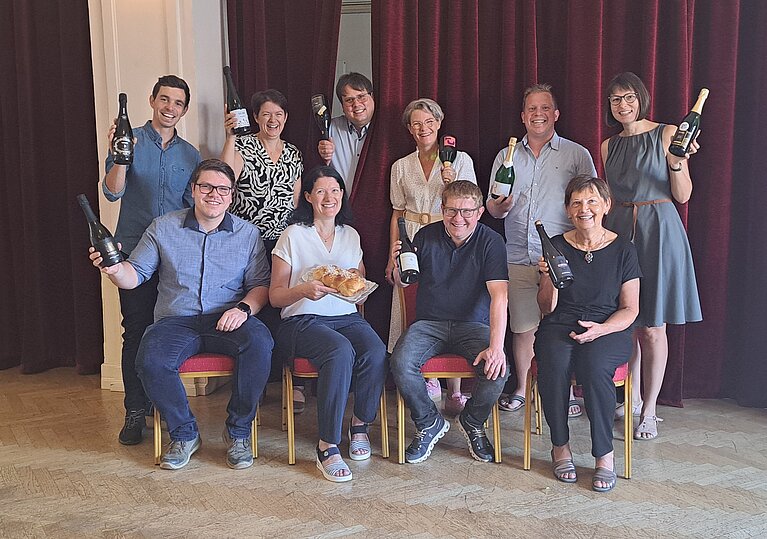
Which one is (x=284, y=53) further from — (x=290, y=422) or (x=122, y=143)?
(x=290, y=422)

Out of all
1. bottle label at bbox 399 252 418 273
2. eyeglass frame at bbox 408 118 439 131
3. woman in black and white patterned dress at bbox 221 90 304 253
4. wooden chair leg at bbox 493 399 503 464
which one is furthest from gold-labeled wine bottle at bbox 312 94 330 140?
wooden chair leg at bbox 493 399 503 464

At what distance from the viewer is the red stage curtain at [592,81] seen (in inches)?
131

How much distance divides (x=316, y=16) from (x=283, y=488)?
2166mm

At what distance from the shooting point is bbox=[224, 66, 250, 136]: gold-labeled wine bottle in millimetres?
3264

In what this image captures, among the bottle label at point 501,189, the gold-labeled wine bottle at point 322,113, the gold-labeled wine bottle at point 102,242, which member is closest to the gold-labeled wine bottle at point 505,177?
the bottle label at point 501,189

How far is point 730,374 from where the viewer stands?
3.54 m

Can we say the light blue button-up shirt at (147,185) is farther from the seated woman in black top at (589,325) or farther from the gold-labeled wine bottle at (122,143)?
the seated woman in black top at (589,325)

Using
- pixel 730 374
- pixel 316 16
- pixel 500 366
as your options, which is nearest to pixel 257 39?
pixel 316 16

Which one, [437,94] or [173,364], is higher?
[437,94]

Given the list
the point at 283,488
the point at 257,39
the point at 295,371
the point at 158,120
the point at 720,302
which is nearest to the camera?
the point at 283,488

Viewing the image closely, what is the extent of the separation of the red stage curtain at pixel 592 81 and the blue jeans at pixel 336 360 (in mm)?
772

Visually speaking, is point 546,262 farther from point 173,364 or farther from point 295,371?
point 173,364

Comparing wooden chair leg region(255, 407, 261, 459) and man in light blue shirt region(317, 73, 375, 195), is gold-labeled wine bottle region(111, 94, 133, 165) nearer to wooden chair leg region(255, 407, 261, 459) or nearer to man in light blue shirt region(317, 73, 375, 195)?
man in light blue shirt region(317, 73, 375, 195)

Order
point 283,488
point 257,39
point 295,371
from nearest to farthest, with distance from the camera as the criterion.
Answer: point 283,488
point 295,371
point 257,39
